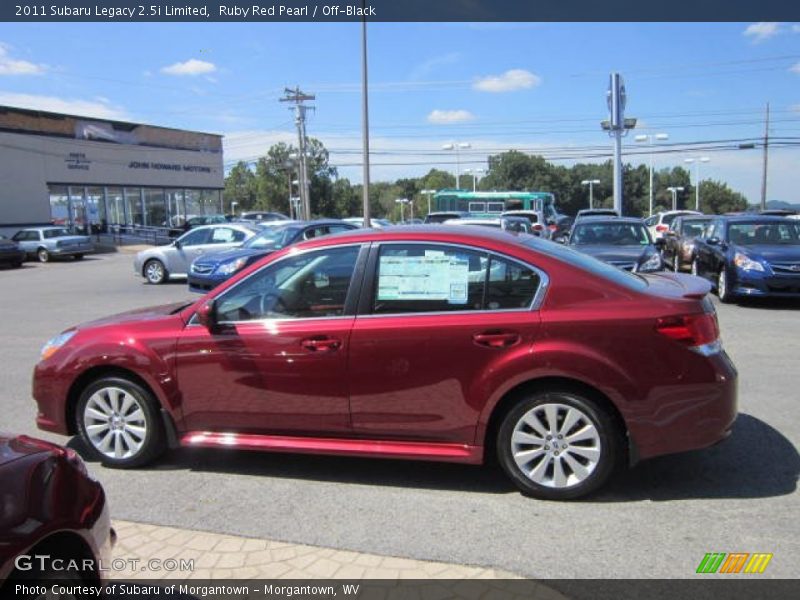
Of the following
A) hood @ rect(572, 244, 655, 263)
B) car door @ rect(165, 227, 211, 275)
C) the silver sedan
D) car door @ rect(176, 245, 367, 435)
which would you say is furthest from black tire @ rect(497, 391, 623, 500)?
car door @ rect(165, 227, 211, 275)

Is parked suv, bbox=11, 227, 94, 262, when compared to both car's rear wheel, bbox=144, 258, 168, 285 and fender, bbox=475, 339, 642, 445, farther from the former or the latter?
fender, bbox=475, 339, 642, 445

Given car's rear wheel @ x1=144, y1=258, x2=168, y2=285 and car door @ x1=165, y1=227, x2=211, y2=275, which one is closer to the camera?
car door @ x1=165, y1=227, x2=211, y2=275

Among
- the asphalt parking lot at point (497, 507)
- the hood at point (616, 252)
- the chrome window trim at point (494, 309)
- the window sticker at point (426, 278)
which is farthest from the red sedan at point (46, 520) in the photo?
the hood at point (616, 252)

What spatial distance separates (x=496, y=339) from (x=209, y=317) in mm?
1815

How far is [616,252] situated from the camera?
11406 millimetres

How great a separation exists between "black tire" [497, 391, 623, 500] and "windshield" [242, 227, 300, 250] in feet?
36.7

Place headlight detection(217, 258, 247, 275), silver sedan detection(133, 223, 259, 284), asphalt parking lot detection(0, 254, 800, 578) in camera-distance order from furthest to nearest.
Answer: silver sedan detection(133, 223, 259, 284)
headlight detection(217, 258, 247, 275)
asphalt parking lot detection(0, 254, 800, 578)

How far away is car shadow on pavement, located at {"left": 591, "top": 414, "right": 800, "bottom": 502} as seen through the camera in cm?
407

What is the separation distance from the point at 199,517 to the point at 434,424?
1462 millimetres

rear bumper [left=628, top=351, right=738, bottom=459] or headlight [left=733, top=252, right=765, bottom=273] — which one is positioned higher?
headlight [left=733, top=252, right=765, bottom=273]

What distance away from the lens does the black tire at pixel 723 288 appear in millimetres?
11883

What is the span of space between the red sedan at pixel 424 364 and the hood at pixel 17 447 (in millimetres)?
1655

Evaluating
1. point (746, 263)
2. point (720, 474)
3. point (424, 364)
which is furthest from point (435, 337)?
point (746, 263)

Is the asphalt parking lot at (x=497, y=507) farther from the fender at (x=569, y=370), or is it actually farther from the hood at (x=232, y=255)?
the hood at (x=232, y=255)
